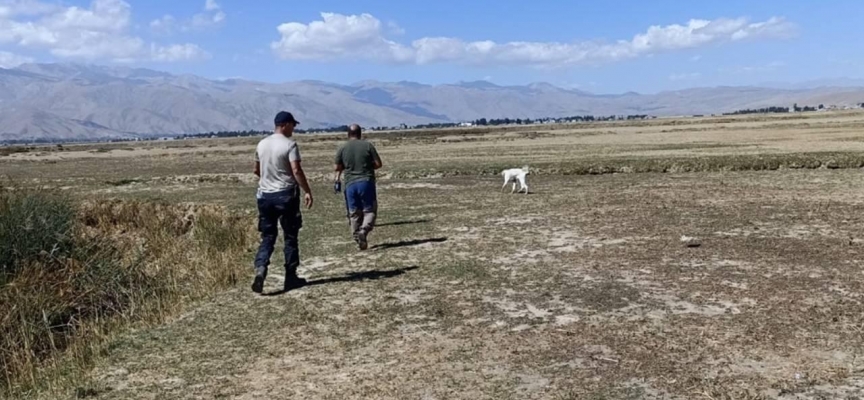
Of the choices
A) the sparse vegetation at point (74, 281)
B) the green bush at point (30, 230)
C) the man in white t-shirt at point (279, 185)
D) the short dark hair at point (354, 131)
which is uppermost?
the short dark hair at point (354, 131)

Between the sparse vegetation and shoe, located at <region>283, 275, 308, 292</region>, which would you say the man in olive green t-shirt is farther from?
shoe, located at <region>283, 275, 308, 292</region>

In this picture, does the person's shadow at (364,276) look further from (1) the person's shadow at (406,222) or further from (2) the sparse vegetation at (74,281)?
(1) the person's shadow at (406,222)

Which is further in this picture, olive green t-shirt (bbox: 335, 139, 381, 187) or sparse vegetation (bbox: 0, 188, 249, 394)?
olive green t-shirt (bbox: 335, 139, 381, 187)

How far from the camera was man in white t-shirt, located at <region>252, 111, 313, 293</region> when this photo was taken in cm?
987

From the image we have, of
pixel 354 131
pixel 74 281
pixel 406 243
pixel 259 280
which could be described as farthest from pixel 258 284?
pixel 406 243

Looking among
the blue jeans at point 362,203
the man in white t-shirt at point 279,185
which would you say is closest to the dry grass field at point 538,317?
the blue jeans at point 362,203

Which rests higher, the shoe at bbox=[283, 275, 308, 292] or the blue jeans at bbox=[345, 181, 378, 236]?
the blue jeans at bbox=[345, 181, 378, 236]

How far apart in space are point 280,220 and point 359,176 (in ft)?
10.3

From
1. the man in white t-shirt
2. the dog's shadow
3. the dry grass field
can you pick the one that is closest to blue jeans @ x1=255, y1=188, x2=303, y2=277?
the man in white t-shirt

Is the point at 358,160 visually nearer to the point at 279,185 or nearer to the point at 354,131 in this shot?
the point at 354,131

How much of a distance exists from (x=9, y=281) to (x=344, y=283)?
586cm

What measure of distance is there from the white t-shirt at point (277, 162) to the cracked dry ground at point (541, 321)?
64.8 inches

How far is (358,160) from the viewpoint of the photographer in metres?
13.0

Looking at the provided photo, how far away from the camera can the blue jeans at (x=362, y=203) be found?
43.1 feet
